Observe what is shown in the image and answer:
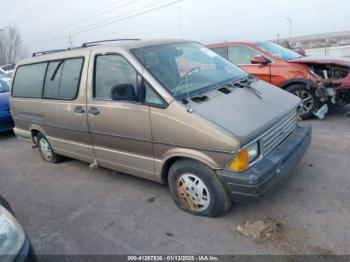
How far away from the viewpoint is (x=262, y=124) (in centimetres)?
293

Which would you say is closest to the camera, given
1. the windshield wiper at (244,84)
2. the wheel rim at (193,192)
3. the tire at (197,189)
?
the tire at (197,189)

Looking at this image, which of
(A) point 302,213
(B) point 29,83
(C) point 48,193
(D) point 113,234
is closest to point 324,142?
(A) point 302,213

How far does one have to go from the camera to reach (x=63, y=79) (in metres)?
4.26

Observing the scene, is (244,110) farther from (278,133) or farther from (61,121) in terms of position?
(61,121)

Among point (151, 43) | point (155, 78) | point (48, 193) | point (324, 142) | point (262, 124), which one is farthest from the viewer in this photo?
point (324, 142)

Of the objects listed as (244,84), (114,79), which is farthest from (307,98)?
(114,79)

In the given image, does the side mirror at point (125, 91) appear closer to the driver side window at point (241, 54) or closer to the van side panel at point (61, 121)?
the van side panel at point (61, 121)

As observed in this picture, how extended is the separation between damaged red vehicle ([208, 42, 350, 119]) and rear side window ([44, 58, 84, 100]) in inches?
144

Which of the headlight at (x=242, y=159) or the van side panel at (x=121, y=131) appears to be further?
the van side panel at (x=121, y=131)

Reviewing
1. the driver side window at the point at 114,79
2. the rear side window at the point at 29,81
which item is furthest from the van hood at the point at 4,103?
the driver side window at the point at 114,79

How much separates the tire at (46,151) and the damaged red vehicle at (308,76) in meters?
4.19

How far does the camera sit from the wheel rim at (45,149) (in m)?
5.12

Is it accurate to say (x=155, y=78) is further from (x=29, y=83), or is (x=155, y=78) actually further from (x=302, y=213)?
(x=29, y=83)

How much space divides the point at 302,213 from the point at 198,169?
1.16 metres
